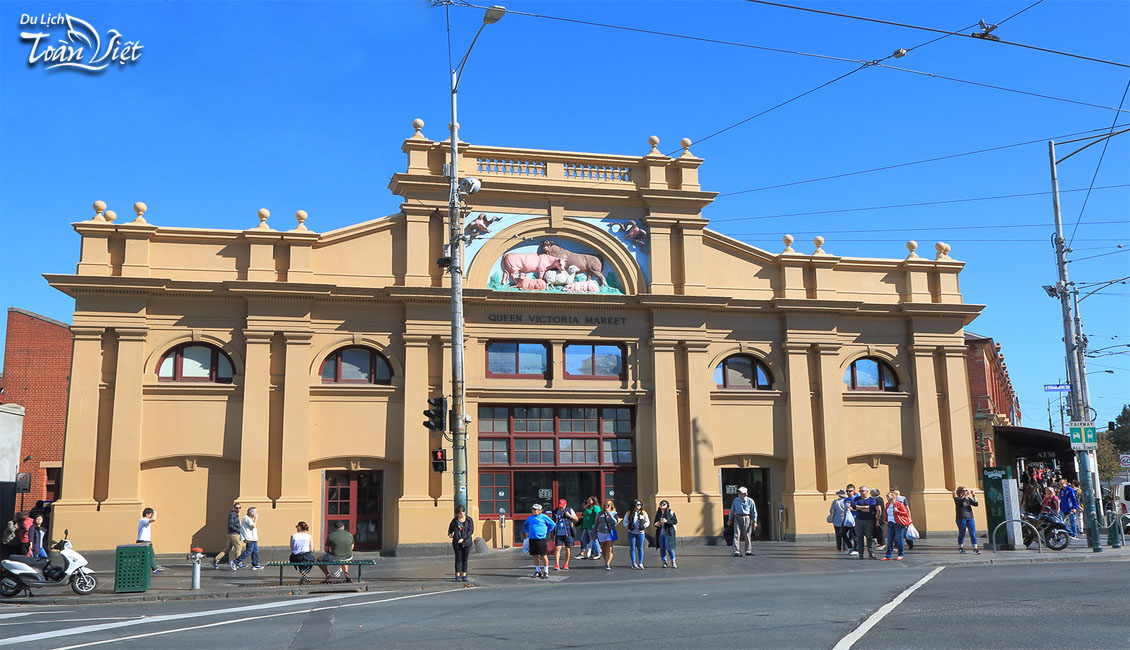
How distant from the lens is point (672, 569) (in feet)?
71.0

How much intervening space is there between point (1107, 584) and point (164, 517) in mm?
21316

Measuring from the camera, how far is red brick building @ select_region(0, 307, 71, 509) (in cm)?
3728

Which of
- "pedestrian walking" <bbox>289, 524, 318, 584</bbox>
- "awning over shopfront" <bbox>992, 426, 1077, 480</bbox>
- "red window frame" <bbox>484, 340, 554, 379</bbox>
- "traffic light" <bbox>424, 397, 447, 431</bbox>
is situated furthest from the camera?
"awning over shopfront" <bbox>992, 426, 1077, 480</bbox>

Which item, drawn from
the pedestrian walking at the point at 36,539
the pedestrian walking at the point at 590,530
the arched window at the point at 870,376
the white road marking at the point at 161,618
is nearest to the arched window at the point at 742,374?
the arched window at the point at 870,376

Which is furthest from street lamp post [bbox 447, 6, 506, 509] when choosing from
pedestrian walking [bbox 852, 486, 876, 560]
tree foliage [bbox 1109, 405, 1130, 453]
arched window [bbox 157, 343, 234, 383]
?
tree foliage [bbox 1109, 405, 1130, 453]

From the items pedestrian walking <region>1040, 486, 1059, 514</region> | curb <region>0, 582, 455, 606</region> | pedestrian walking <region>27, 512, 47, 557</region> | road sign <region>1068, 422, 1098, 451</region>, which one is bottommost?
curb <region>0, 582, 455, 606</region>

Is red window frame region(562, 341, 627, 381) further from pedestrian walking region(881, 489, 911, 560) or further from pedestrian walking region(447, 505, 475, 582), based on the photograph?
pedestrian walking region(447, 505, 475, 582)

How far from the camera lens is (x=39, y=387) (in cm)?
3816

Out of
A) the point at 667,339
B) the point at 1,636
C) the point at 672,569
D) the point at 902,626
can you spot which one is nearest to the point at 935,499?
the point at 667,339

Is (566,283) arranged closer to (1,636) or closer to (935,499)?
(935,499)

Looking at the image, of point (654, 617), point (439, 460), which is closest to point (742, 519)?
point (439, 460)

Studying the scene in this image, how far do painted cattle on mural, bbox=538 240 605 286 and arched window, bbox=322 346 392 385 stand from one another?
19.1 ft

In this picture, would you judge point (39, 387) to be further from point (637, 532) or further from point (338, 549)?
point (637, 532)

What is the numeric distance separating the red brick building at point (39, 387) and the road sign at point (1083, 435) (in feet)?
114
